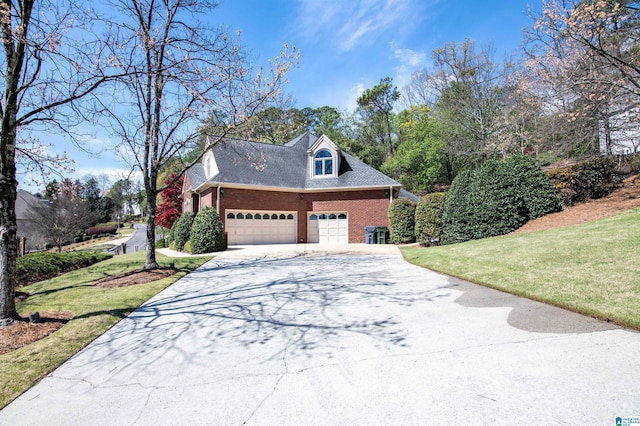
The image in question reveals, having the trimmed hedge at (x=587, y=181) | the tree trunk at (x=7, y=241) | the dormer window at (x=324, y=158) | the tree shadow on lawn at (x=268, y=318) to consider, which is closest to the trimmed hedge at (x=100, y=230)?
the dormer window at (x=324, y=158)

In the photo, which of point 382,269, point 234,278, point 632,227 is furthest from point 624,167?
point 234,278

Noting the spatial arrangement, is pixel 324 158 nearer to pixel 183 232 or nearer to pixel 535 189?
pixel 183 232

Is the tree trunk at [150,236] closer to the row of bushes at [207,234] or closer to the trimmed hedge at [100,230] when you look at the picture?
the row of bushes at [207,234]

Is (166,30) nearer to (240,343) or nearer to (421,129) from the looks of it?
(240,343)

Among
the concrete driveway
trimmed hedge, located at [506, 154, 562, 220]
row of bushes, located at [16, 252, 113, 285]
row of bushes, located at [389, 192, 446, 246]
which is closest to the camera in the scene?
the concrete driveway

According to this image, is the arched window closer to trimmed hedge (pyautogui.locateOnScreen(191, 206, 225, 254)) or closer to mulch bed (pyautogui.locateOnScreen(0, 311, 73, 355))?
trimmed hedge (pyautogui.locateOnScreen(191, 206, 225, 254))

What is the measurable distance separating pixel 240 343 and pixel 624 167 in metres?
18.0

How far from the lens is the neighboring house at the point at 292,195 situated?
63.0ft

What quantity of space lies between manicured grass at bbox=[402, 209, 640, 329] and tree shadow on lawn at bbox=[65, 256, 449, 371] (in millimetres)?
1419

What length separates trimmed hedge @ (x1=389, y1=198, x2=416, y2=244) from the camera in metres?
17.6

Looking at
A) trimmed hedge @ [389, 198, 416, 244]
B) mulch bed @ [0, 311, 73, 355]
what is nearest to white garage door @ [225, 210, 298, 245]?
trimmed hedge @ [389, 198, 416, 244]

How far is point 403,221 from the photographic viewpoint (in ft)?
58.0

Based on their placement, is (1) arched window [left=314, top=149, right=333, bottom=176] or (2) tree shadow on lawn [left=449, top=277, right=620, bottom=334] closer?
(2) tree shadow on lawn [left=449, top=277, right=620, bottom=334]

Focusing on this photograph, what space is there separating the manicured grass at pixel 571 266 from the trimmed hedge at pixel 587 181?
2600mm
